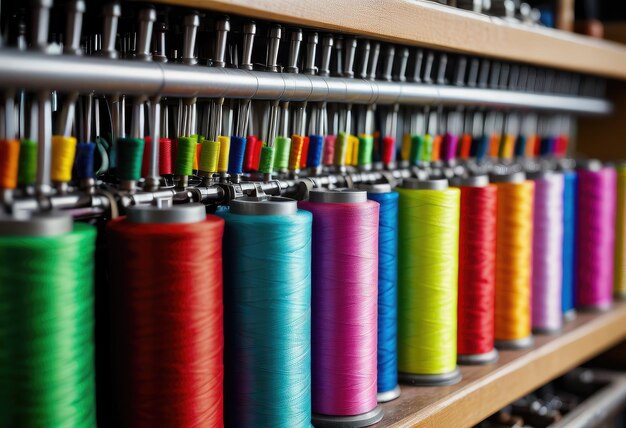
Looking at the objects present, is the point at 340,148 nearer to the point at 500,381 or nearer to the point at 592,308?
the point at 500,381

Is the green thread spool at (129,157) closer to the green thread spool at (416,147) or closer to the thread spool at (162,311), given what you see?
the thread spool at (162,311)

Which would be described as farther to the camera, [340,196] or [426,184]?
[426,184]

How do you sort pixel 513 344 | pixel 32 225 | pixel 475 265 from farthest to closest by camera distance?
1. pixel 513 344
2. pixel 475 265
3. pixel 32 225

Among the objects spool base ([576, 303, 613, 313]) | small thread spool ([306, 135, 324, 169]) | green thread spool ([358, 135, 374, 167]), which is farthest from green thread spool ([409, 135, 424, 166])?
spool base ([576, 303, 613, 313])

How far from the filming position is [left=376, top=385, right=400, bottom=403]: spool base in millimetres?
911

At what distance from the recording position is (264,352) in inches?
28.6

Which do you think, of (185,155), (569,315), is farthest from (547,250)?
(185,155)

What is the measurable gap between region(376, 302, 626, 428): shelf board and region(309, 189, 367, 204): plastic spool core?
25 centimetres

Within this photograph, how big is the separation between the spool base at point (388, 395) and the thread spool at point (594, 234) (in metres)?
0.64

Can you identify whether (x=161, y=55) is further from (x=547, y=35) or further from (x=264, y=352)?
(x=547, y=35)

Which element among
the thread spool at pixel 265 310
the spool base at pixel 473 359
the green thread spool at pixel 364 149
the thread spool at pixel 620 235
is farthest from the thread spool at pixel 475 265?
the thread spool at pixel 620 235

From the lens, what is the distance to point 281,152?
87 cm

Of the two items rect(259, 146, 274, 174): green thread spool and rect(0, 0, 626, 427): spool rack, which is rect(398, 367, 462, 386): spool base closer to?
rect(0, 0, 626, 427): spool rack

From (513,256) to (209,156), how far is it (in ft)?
1.78
